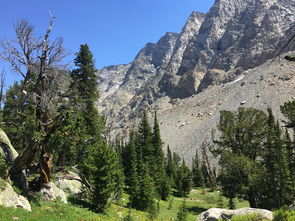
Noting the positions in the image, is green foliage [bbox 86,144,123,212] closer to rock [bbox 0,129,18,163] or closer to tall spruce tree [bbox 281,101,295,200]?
rock [bbox 0,129,18,163]

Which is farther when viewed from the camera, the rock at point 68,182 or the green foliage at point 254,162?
the green foliage at point 254,162

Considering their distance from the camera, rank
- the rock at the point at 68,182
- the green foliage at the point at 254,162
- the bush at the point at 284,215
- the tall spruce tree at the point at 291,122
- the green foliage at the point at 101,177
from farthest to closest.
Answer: the green foliage at the point at 254,162, the tall spruce tree at the point at 291,122, the rock at the point at 68,182, the green foliage at the point at 101,177, the bush at the point at 284,215

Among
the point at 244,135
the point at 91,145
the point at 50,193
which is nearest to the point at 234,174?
the point at 244,135

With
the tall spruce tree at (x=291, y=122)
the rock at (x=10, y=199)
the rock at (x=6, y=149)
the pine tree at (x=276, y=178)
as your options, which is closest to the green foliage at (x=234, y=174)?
the pine tree at (x=276, y=178)

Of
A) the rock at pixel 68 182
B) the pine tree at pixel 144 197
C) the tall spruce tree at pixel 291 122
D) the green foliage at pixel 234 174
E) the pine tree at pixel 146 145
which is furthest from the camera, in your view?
the pine tree at pixel 146 145

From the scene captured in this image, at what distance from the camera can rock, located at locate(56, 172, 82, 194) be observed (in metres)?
23.0

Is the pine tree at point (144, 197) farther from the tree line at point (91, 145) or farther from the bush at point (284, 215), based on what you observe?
the bush at point (284, 215)

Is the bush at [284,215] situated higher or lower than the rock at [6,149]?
lower

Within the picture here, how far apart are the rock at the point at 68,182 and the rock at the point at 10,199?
710 centimetres

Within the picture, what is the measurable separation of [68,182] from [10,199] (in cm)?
1033

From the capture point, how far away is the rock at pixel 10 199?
568 inches

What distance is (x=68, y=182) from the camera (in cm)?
2489

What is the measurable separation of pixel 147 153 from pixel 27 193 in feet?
140

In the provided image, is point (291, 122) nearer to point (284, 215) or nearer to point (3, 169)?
point (284, 215)
